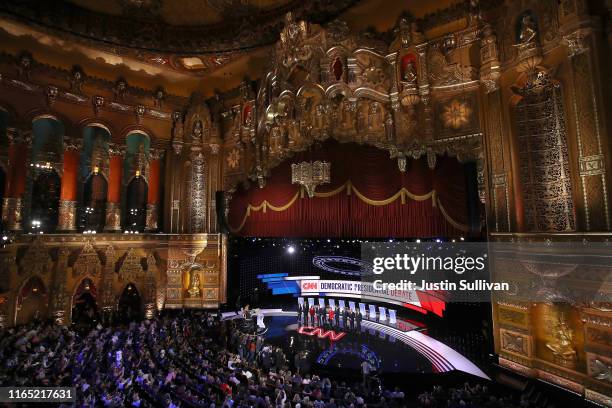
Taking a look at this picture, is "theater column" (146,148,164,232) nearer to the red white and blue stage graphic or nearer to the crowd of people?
the crowd of people

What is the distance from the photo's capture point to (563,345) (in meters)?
7.50

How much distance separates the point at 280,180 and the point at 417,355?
8.33 metres

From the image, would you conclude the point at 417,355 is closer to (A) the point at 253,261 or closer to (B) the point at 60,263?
(A) the point at 253,261

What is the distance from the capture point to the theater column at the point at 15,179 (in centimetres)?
1301

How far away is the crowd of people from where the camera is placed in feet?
23.0

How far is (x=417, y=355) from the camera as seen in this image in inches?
419

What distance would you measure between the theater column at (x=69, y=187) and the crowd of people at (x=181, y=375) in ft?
14.3

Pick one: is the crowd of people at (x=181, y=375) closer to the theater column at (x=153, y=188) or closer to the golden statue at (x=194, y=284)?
the golden statue at (x=194, y=284)

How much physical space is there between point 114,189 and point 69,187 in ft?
5.66

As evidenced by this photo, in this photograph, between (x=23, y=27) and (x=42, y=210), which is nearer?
(x=23, y=27)

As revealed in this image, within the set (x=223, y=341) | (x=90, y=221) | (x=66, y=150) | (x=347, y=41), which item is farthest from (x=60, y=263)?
(x=347, y=41)

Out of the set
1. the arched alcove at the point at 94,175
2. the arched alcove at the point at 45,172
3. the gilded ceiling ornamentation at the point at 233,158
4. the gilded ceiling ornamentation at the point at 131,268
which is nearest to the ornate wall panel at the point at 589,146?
the gilded ceiling ornamentation at the point at 233,158

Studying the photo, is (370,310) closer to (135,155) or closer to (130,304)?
(130,304)

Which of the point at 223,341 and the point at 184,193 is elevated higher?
the point at 184,193
